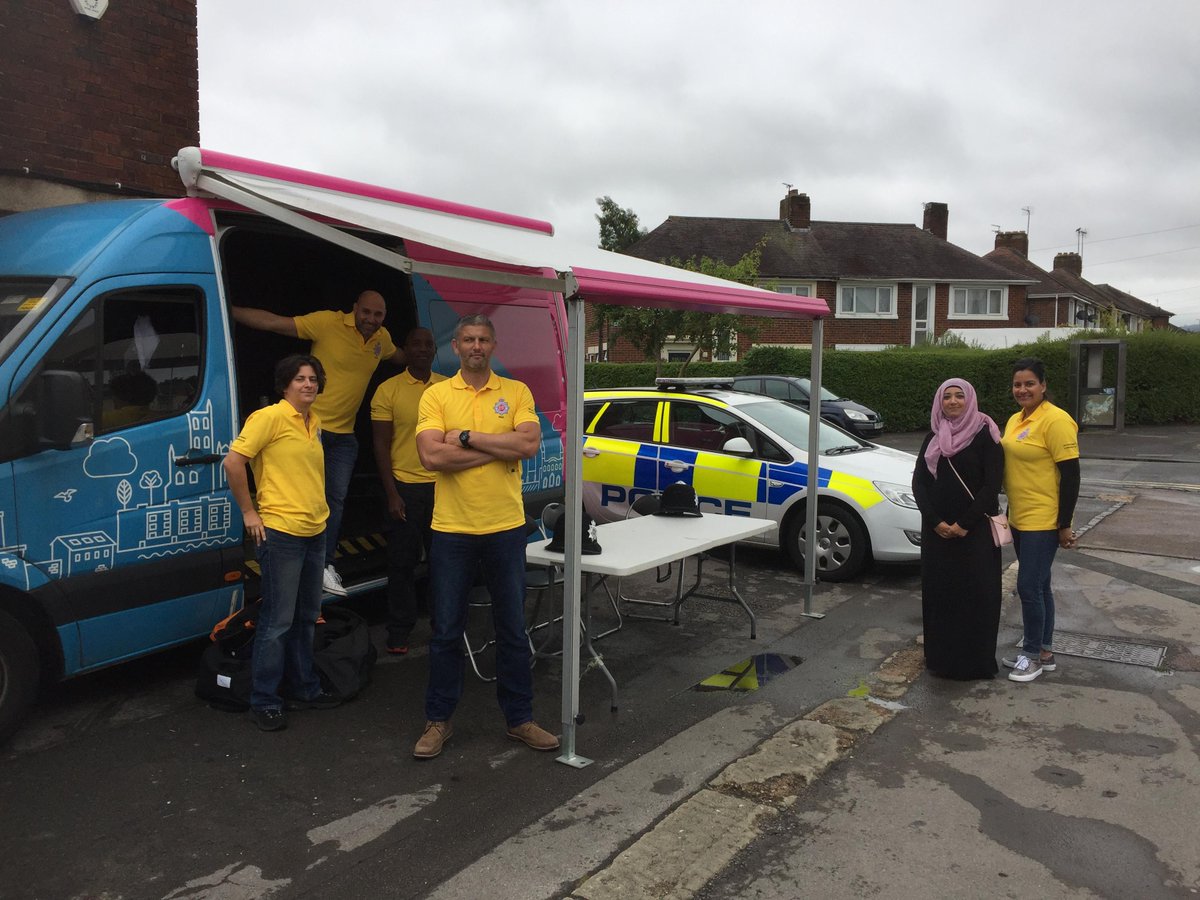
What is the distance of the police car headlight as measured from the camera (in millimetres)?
7449

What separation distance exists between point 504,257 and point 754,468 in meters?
4.50

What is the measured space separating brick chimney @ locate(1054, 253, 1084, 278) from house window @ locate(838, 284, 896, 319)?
2416cm

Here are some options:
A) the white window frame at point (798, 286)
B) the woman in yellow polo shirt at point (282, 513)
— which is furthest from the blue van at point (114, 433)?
the white window frame at point (798, 286)

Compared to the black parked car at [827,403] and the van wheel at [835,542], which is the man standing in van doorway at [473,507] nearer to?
the van wheel at [835,542]

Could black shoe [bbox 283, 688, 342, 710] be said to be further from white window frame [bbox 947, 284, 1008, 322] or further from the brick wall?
white window frame [bbox 947, 284, 1008, 322]

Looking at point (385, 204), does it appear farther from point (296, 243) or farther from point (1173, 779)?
point (1173, 779)

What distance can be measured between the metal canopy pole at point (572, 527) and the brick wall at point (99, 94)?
19.1 ft

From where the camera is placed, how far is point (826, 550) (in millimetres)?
7770

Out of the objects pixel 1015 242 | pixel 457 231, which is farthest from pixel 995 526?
pixel 1015 242

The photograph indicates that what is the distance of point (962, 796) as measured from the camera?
12.8ft

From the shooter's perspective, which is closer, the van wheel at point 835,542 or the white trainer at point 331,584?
the white trainer at point 331,584

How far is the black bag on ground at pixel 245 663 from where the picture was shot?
4754mm

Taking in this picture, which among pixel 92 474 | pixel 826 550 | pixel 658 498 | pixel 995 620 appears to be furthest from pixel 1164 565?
pixel 92 474

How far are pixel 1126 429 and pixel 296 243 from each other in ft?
71.6
